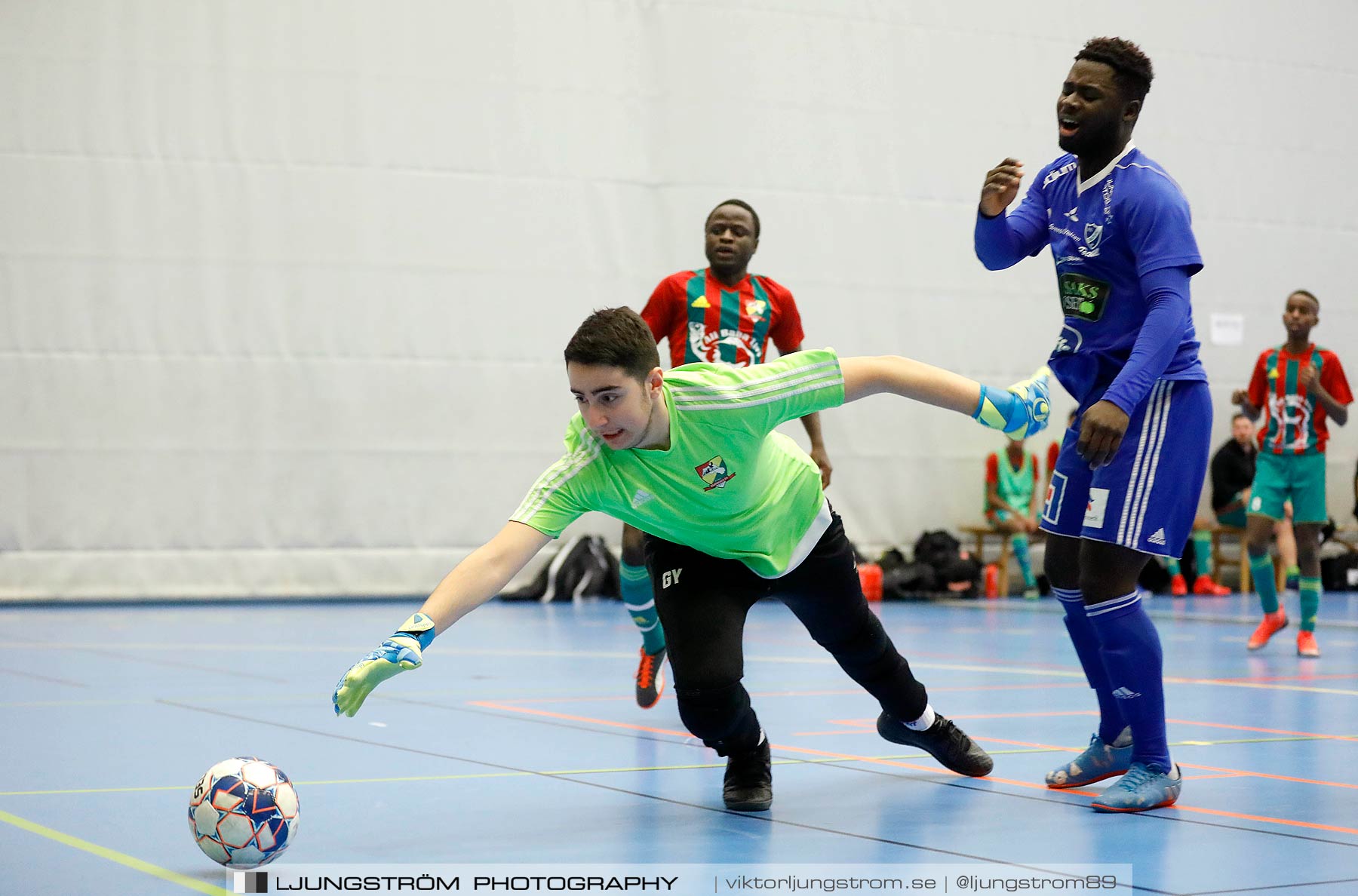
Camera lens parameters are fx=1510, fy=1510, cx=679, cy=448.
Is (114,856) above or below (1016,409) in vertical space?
below

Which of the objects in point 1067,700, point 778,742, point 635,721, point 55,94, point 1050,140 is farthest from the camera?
point 1050,140

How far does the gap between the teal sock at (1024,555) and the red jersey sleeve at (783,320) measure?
324 inches

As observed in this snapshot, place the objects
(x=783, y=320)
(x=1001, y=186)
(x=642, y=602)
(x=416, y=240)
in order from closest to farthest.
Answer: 1. (x=1001, y=186)
2. (x=642, y=602)
3. (x=783, y=320)
4. (x=416, y=240)

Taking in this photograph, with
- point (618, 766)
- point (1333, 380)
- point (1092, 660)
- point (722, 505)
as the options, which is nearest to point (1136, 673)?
point (1092, 660)

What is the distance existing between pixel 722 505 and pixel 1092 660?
52.5 inches

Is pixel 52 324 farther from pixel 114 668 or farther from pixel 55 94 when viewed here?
pixel 114 668

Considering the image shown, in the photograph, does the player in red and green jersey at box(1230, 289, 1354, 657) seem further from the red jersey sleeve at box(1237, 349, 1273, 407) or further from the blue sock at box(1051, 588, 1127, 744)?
the blue sock at box(1051, 588, 1127, 744)

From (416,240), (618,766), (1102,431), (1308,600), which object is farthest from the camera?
(416,240)

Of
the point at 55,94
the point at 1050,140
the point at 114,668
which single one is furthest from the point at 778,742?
the point at 1050,140

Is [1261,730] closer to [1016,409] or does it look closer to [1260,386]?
[1016,409]

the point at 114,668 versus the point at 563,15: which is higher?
the point at 563,15

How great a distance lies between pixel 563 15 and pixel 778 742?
10643 millimetres

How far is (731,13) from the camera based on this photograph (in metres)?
15.0

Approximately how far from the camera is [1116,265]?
432 cm
